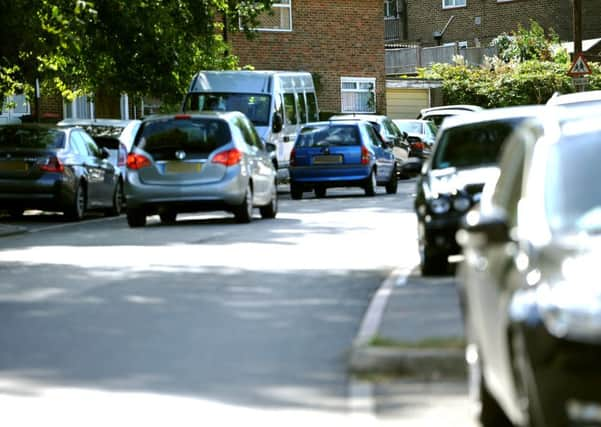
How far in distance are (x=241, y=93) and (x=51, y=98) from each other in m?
15.3

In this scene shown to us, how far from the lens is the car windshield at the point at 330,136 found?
33.9m

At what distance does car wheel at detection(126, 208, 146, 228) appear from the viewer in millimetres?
24547

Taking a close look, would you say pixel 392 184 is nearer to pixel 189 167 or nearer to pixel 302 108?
pixel 302 108

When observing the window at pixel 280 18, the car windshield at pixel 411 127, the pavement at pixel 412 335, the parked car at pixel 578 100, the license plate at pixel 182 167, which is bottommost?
the pavement at pixel 412 335

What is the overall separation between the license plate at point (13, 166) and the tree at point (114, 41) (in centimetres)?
200

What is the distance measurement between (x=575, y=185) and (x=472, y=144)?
953 centimetres

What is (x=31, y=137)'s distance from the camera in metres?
27.5

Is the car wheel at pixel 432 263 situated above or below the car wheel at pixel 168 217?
above

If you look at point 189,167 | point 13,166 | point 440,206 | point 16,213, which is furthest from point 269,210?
point 440,206

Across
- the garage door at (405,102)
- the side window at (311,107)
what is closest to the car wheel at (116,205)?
the side window at (311,107)

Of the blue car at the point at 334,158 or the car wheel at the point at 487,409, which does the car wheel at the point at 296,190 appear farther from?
the car wheel at the point at 487,409

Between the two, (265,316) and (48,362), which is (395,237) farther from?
(48,362)

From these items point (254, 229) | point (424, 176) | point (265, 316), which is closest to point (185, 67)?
point (254, 229)

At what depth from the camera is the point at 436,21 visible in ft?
255
